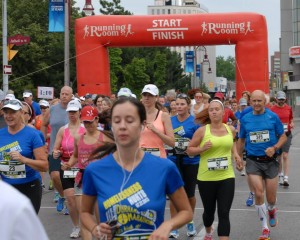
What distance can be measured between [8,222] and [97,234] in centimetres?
195

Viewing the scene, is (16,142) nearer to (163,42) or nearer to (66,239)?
(66,239)

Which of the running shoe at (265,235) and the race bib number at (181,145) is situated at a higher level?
the race bib number at (181,145)

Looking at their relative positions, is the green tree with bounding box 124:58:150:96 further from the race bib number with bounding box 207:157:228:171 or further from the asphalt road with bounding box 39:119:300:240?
the race bib number with bounding box 207:157:228:171

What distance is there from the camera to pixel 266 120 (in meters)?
8.69

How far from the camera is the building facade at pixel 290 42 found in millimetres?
78938

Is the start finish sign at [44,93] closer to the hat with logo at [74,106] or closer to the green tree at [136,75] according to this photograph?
the hat with logo at [74,106]

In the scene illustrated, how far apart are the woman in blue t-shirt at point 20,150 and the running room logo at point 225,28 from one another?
572 inches

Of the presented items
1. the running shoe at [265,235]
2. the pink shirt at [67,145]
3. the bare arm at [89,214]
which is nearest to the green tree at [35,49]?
the pink shirt at [67,145]

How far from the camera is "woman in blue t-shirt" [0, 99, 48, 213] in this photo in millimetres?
6387

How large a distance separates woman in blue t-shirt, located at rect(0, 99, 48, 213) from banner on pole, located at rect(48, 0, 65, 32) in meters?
16.6

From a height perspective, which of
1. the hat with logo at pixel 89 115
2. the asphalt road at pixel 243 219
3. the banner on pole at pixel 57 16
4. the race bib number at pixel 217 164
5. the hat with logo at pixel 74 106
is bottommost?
the asphalt road at pixel 243 219

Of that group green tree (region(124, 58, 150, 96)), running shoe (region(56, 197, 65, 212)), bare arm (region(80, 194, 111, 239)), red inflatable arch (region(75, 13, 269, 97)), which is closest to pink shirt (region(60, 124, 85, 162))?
running shoe (region(56, 197, 65, 212))

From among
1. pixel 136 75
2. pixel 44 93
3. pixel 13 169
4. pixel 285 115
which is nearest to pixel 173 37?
pixel 44 93

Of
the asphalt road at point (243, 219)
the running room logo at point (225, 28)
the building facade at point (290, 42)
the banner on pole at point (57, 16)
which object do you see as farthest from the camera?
the building facade at point (290, 42)
